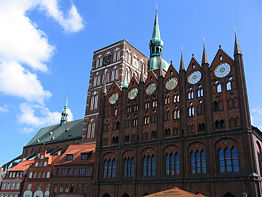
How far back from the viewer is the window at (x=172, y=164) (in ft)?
118

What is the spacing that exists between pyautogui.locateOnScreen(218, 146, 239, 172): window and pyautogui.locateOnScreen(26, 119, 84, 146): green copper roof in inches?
1710

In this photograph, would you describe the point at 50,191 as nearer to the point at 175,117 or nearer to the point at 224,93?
the point at 175,117

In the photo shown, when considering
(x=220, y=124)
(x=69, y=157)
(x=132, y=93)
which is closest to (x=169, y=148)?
(x=220, y=124)

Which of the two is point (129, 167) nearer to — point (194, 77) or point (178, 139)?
point (178, 139)

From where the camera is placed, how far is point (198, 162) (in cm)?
3422

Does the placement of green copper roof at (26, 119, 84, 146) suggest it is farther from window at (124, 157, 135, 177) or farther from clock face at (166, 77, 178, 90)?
clock face at (166, 77, 178, 90)

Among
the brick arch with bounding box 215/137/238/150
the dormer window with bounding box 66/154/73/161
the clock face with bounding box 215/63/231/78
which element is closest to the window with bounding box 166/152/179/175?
the brick arch with bounding box 215/137/238/150

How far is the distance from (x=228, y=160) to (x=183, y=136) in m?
6.58

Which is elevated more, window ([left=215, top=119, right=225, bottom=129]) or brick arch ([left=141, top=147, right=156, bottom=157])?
window ([left=215, top=119, right=225, bottom=129])

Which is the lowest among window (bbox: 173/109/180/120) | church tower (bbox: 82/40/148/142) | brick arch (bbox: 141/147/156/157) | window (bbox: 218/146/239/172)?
window (bbox: 218/146/239/172)

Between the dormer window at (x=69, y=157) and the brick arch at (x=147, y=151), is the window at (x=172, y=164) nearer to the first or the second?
the brick arch at (x=147, y=151)

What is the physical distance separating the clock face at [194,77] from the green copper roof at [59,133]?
38921mm

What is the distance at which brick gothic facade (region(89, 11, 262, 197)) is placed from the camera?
31609mm

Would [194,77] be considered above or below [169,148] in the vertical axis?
above
